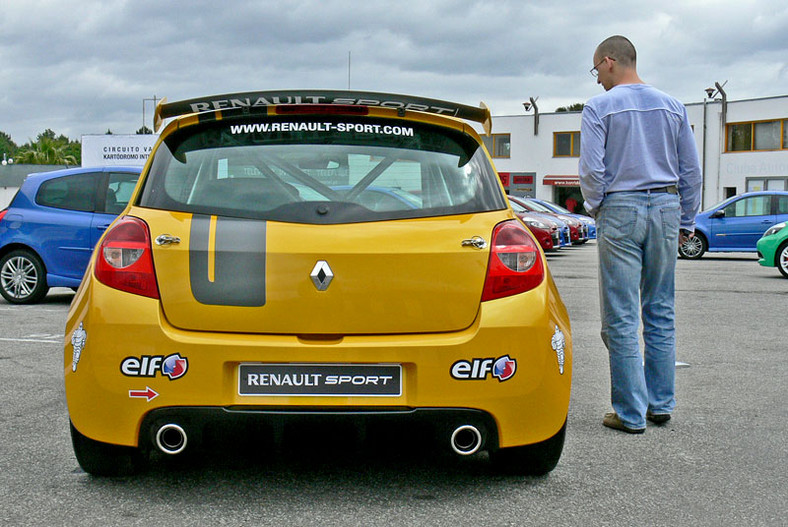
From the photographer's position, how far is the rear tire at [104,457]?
370cm

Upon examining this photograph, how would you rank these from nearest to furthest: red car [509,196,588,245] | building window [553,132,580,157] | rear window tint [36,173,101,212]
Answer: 1. rear window tint [36,173,101,212]
2. red car [509,196,588,245]
3. building window [553,132,580,157]

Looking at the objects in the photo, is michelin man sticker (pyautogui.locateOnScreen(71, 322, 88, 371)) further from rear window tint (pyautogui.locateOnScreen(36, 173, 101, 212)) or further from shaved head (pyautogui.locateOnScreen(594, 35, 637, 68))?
rear window tint (pyautogui.locateOnScreen(36, 173, 101, 212))

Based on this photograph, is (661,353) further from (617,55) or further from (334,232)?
(334,232)

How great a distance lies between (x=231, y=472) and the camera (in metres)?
4.02

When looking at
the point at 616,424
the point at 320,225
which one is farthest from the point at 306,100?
the point at 616,424

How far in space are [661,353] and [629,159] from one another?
1.00 m

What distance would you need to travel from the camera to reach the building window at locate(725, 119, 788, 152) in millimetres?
46625

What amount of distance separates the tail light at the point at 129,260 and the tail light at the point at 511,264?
121cm

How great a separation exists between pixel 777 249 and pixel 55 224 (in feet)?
36.5

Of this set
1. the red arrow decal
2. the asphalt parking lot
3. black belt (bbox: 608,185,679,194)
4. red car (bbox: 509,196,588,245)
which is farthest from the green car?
the red arrow decal

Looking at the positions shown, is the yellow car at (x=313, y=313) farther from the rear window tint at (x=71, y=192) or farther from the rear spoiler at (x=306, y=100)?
the rear window tint at (x=71, y=192)

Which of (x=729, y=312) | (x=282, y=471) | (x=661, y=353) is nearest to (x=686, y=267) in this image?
(x=729, y=312)

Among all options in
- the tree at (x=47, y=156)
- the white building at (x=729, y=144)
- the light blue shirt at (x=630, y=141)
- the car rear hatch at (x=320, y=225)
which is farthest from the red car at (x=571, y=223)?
the tree at (x=47, y=156)

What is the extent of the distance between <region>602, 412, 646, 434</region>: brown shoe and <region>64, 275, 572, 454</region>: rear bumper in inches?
56.1
